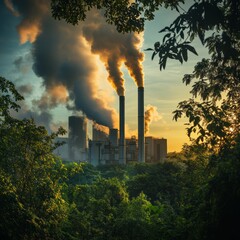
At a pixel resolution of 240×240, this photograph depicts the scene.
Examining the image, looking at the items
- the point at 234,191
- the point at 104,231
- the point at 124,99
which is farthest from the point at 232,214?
the point at 124,99

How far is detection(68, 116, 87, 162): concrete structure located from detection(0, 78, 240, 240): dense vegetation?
301 ft

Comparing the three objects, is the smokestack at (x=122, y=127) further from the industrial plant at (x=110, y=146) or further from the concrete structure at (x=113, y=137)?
the concrete structure at (x=113, y=137)

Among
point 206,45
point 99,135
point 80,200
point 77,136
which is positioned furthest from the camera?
point 77,136

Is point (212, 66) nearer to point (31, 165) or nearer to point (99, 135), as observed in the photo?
point (31, 165)

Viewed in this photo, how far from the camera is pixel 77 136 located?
124 metres

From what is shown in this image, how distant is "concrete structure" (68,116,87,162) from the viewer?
4803 inches

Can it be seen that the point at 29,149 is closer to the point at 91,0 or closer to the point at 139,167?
the point at 91,0

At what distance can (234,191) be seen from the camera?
18.1 ft

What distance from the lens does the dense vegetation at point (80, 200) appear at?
5.74 m

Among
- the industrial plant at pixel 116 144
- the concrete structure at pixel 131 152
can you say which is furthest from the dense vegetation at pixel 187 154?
the concrete structure at pixel 131 152

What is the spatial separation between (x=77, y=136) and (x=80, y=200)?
313 ft

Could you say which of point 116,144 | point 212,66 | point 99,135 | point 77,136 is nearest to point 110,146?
point 116,144

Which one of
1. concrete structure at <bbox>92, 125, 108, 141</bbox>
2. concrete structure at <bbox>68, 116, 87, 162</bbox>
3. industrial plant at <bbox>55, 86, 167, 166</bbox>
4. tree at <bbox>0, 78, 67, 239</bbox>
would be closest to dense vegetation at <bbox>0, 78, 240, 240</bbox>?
tree at <bbox>0, 78, 67, 239</bbox>

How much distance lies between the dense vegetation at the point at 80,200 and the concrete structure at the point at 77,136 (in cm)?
9165
